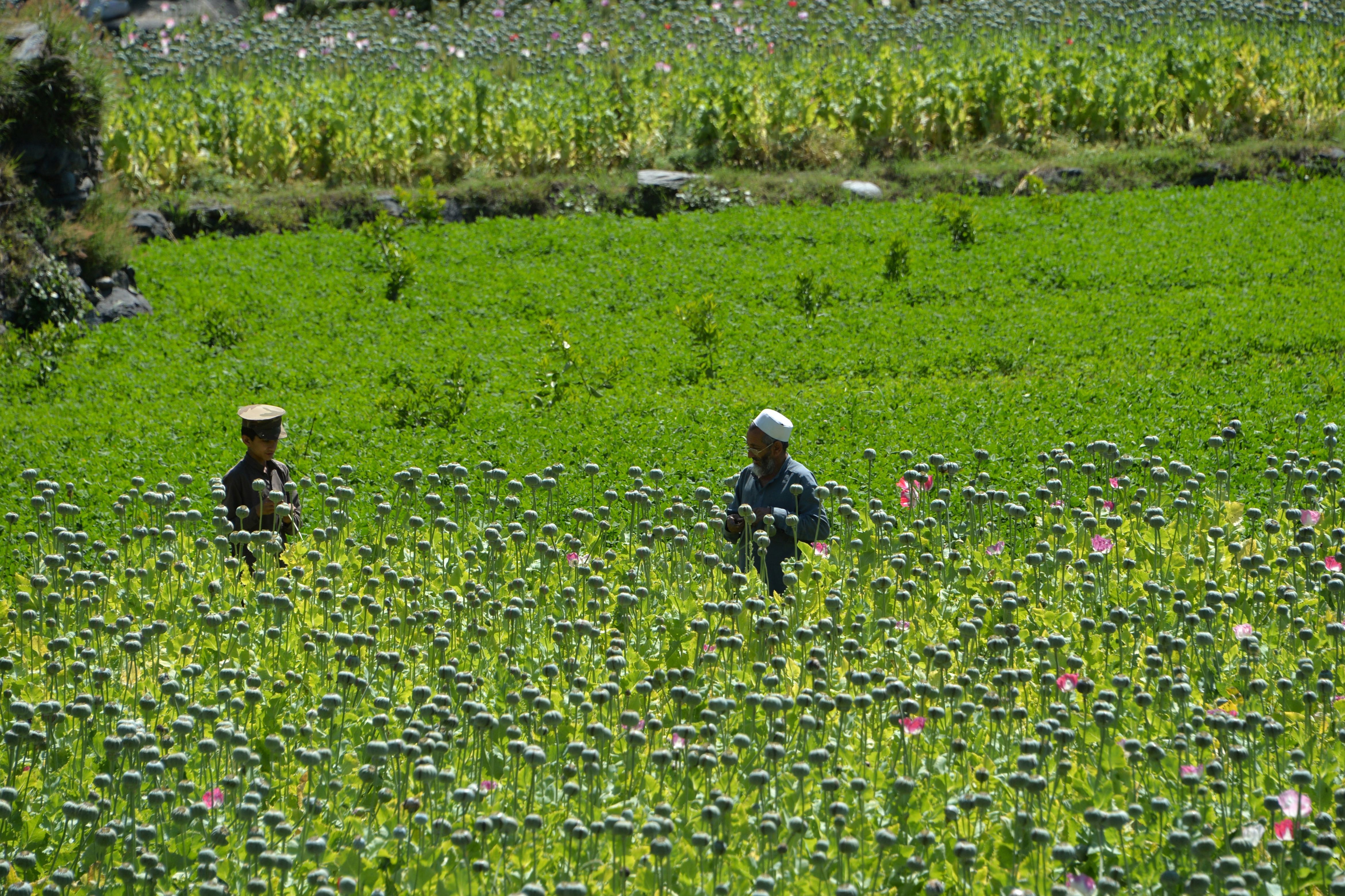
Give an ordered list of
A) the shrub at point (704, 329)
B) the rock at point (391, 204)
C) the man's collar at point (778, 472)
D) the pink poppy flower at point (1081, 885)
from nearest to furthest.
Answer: the pink poppy flower at point (1081, 885) → the man's collar at point (778, 472) → the shrub at point (704, 329) → the rock at point (391, 204)

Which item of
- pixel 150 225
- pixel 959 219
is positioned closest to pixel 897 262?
pixel 959 219

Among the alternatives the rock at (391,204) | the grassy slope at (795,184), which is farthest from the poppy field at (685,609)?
the grassy slope at (795,184)

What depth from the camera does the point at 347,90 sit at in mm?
17625

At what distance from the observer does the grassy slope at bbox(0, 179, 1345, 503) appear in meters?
10.0

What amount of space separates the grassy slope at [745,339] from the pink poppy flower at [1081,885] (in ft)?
17.1

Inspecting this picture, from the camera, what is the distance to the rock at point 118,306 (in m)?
13.1

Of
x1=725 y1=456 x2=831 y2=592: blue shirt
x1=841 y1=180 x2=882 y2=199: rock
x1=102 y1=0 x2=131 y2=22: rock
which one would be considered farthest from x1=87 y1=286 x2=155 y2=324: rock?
x1=102 y1=0 x2=131 y2=22: rock

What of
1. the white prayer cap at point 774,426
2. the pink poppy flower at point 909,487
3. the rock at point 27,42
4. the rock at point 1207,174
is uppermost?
the rock at point 27,42

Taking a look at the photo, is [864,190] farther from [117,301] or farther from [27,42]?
[27,42]

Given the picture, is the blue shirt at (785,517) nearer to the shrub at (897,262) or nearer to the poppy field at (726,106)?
the shrub at (897,262)

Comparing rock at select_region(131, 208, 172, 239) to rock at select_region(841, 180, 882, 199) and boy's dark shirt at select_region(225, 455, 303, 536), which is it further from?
boy's dark shirt at select_region(225, 455, 303, 536)

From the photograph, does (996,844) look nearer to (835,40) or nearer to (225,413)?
(225,413)

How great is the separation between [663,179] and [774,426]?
32.2ft

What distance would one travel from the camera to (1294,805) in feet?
14.4
